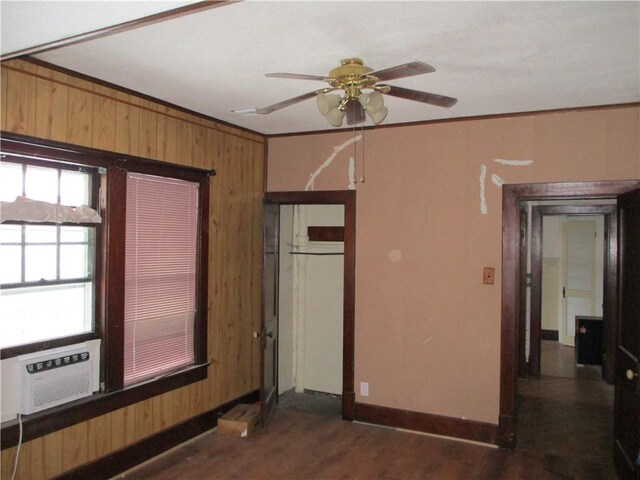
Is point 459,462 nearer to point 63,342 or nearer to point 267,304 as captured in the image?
point 267,304

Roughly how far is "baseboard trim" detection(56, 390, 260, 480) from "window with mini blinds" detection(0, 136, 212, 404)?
0.45m

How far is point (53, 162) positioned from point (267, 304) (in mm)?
2078

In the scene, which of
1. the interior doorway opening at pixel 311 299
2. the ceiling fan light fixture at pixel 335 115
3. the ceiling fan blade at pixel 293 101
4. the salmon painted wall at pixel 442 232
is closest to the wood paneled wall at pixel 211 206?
the interior doorway opening at pixel 311 299

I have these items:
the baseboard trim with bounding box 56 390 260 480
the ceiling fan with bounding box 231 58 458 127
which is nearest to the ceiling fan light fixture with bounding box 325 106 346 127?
the ceiling fan with bounding box 231 58 458 127

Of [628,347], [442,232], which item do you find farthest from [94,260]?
[628,347]

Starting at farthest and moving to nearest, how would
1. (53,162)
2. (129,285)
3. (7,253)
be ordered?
(129,285), (53,162), (7,253)

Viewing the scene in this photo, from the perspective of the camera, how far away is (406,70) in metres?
2.07

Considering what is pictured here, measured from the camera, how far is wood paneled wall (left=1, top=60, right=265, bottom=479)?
111 inches

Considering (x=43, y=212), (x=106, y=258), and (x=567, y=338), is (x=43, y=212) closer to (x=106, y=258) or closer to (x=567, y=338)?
(x=106, y=258)

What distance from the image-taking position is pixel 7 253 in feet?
8.93

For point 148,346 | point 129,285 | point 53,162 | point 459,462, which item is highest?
point 53,162

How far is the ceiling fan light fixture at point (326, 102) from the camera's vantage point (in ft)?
7.80

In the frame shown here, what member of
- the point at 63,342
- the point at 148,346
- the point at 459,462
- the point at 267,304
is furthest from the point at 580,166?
the point at 63,342

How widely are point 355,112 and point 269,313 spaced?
7.58 ft
